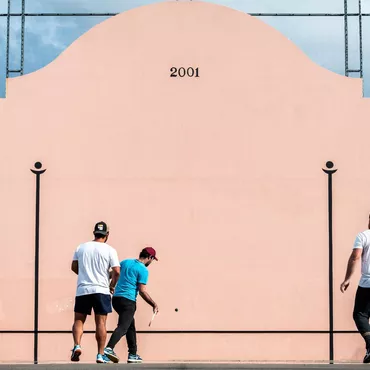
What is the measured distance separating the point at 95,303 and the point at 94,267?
376mm

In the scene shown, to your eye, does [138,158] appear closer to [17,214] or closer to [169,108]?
[169,108]

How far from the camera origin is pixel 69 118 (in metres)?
12.1

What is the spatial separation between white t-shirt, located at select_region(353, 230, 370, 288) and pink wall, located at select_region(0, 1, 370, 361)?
2.07 meters

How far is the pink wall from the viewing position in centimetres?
1198

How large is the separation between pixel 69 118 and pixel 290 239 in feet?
10.4

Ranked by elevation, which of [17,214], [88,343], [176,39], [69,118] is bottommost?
[88,343]

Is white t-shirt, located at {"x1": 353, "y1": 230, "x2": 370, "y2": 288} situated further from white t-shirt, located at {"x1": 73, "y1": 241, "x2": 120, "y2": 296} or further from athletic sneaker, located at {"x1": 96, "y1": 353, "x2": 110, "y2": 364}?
athletic sneaker, located at {"x1": 96, "y1": 353, "x2": 110, "y2": 364}

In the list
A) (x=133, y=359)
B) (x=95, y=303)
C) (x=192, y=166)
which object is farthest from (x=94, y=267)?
(x=192, y=166)

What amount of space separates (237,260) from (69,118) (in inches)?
109

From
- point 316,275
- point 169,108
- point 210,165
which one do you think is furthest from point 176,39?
point 316,275

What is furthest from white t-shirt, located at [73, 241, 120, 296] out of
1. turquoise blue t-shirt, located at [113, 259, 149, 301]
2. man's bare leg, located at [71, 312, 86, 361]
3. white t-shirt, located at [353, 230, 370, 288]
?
white t-shirt, located at [353, 230, 370, 288]

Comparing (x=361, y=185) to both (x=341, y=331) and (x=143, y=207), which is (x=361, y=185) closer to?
(x=341, y=331)

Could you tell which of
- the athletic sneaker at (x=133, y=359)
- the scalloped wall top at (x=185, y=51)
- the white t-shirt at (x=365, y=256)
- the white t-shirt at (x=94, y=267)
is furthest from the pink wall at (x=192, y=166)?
the white t-shirt at (x=365, y=256)

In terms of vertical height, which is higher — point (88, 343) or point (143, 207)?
point (143, 207)
